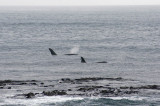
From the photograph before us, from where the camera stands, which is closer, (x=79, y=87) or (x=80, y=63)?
(x=79, y=87)

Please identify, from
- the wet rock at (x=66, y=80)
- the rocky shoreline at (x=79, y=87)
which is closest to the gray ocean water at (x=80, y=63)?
the wet rock at (x=66, y=80)

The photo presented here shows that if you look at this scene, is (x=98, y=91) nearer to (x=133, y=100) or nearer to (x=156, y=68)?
(x=133, y=100)

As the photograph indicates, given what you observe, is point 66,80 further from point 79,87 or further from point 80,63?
point 80,63

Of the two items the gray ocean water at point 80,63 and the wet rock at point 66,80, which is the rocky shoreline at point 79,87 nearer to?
the wet rock at point 66,80

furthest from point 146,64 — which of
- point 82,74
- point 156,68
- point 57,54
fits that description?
point 57,54

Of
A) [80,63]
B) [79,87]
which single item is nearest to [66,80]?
[79,87]

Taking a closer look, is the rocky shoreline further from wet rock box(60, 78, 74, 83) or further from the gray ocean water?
the gray ocean water

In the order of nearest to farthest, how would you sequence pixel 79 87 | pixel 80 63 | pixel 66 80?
1. pixel 79 87
2. pixel 66 80
3. pixel 80 63

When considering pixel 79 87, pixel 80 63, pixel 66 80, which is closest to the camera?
pixel 79 87

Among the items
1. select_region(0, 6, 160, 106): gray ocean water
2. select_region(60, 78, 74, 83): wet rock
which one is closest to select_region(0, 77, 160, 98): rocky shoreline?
select_region(60, 78, 74, 83): wet rock

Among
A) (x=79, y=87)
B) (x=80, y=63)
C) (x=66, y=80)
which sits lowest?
(x=79, y=87)

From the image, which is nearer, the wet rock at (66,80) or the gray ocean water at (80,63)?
the gray ocean water at (80,63)

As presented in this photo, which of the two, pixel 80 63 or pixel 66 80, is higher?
pixel 80 63

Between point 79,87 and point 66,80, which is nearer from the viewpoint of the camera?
point 79,87
